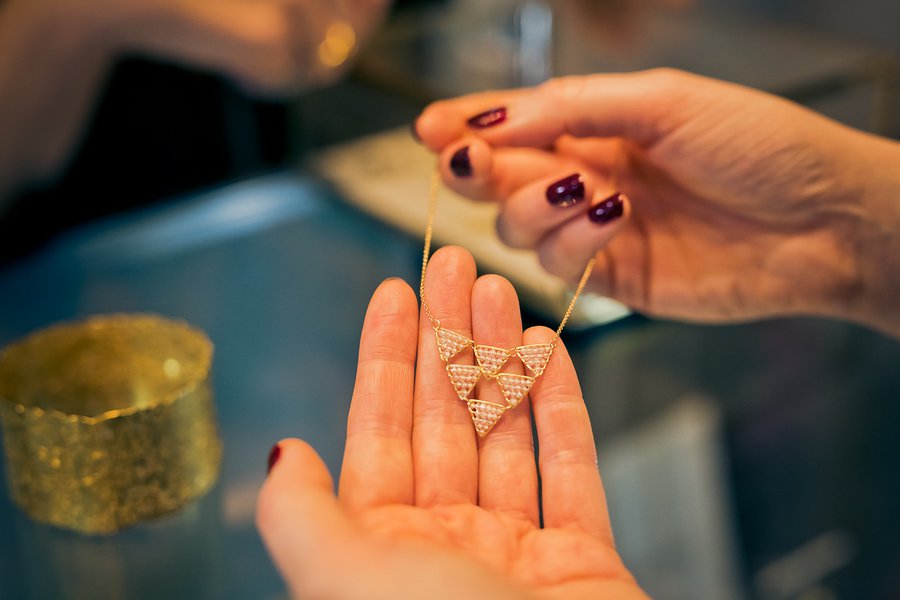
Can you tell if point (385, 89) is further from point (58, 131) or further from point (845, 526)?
point (845, 526)

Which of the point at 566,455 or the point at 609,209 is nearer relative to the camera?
the point at 566,455

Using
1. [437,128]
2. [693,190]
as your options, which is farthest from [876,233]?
[437,128]

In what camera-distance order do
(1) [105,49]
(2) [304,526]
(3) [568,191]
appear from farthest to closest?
1. (1) [105,49]
2. (3) [568,191]
3. (2) [304,526]

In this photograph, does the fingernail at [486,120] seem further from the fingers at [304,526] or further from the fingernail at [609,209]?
the fingers at [304,526]

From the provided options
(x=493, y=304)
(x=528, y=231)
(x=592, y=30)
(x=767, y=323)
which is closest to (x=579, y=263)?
(x=528, y=231)

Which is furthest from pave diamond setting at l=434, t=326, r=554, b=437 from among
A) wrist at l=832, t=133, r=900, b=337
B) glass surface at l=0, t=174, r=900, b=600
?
wrist at l=832, t=133, r=900, b=337

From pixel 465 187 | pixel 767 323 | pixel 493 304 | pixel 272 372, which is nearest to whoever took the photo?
pixel 493 304

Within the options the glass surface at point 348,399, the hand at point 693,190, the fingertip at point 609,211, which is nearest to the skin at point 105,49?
the glass surface at point 348,399

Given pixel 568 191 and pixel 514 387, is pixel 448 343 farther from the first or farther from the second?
pixel 568 191
